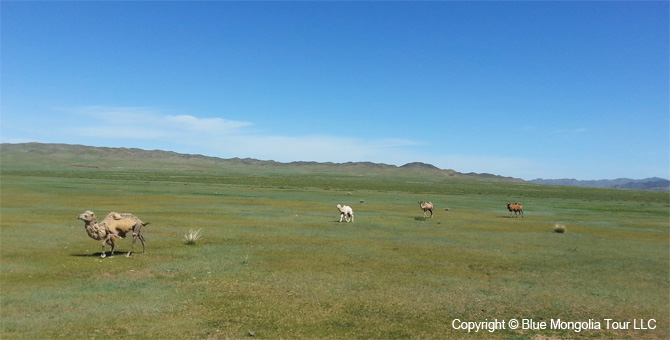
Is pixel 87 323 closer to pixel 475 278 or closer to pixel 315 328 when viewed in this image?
pixel 315 328

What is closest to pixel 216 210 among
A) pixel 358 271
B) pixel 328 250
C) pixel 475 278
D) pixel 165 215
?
pixel 165 215

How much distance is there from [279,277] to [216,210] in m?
27.1

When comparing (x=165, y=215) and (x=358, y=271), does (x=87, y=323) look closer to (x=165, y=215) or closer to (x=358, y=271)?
(x=358, y=271)

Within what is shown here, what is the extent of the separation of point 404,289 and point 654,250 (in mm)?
19219

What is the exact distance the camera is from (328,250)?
22.2 metres

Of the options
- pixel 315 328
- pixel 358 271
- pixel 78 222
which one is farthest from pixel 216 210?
pixel 315 328

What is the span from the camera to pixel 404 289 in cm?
1523

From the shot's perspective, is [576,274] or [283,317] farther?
[576,274]

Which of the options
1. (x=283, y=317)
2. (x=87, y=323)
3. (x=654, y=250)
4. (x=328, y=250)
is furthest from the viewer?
(x=654, y=250)

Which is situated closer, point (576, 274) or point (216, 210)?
point (576, 274)

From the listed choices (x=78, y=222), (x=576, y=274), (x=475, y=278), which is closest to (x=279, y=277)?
(x=475, y=278)

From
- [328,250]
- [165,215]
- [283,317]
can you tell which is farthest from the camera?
[165,215]

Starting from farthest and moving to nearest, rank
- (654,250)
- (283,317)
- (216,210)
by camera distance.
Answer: (216,210) < (654,250) < (283,317)

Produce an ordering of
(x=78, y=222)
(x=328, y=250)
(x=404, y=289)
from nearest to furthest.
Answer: (x=404, y=289) < (x=328, y=250) < (x=78, y=222)
